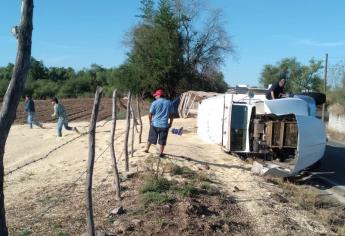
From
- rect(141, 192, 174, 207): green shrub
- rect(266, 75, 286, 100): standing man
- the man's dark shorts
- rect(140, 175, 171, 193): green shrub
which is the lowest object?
rect(141, 192, 174, 207): green shrub

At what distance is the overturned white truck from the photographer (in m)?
14.1

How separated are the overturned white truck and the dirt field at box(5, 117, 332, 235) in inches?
24.4

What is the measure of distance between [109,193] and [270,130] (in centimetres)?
618

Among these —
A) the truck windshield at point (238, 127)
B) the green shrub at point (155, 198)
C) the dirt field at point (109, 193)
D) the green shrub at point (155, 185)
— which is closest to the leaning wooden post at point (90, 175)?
the dirt field at point (109, 193)

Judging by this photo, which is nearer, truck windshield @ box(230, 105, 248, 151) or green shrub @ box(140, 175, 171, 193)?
green shrub @ box(140, 175, 171, 193)

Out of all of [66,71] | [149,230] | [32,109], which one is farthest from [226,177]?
[66,71]

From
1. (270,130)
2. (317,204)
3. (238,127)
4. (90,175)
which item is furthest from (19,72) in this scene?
(238,127)

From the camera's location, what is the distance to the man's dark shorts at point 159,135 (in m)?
14.2

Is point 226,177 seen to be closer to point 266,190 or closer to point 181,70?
point 266,190

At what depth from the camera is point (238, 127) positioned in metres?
15.9

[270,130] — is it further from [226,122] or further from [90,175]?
[90,175]

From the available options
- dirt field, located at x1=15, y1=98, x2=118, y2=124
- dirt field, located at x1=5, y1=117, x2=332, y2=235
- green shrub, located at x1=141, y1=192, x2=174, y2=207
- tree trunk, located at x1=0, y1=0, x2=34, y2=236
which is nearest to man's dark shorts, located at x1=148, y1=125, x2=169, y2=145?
dirt field, located at x1=5, y1=117, x2=332, y2=235

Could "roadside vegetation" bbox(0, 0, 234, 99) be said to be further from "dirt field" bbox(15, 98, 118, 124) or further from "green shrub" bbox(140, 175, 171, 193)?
"green shrub" bbox(140, 175, 171, 193)

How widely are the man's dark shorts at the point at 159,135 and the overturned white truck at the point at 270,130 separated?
8.07 ft
